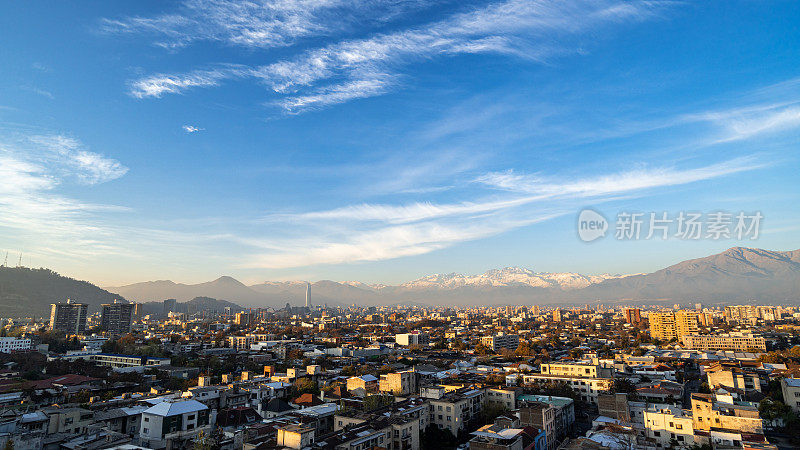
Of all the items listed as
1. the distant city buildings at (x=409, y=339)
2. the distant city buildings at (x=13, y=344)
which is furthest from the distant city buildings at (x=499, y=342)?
the distant city buildings at (x=13, y=344)

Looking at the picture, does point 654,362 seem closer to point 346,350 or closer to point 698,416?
point 698,416

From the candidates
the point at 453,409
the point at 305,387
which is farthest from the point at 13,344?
the point at 453,409

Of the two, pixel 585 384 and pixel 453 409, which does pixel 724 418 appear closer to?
pixel 453 409

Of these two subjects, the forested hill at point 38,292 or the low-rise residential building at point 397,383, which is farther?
the forested hill at point 38,292

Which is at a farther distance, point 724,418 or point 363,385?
point 363,385

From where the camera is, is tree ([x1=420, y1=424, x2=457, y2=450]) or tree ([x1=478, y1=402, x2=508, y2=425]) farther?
tree ([x1=478, y1=402, x2=508, y2=425])

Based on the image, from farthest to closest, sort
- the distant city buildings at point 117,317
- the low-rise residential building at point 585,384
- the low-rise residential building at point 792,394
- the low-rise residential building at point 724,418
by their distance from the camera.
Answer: the distant city buildings at point 117,317, the low-rise residential building at point 585,384, the low-rise residential building at point 792,394, the low-rise residential building at point 724,418

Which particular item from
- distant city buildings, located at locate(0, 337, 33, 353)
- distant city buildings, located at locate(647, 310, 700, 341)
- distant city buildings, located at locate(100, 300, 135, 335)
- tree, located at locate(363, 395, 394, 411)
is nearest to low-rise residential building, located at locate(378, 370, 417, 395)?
tree, located at locate(363, 395, 394, 411)

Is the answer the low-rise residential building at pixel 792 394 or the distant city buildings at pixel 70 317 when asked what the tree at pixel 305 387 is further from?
the distant city buildings at pixel 70 317

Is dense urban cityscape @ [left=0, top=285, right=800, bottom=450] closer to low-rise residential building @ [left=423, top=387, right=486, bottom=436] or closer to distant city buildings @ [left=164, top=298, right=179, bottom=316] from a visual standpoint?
low-rise residential building @ [left=423, top=387, right=486, bottom=436]

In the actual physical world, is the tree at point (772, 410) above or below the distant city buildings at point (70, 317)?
below

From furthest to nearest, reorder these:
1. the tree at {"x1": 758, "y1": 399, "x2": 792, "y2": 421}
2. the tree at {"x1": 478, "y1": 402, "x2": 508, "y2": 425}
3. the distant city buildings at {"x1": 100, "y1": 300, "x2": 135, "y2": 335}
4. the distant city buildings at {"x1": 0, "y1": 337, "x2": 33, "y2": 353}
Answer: the distant city buildings at {"x1": 100, "y1": 300, "x2": 135, "y2": 335} → the distant city buildings at {"x1": 0, "y1": 337, "x2": 33, "y2": 353} → the tree at {"x1": 478, "y1": 402, "x2": 508, "y2": 425} → the tree at {"x1": 758, "y1": 399, "x2": 792, "y2": 421}

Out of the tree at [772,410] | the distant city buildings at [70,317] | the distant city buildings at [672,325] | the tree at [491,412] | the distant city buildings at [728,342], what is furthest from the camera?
the distant city buildings at [70,317]
